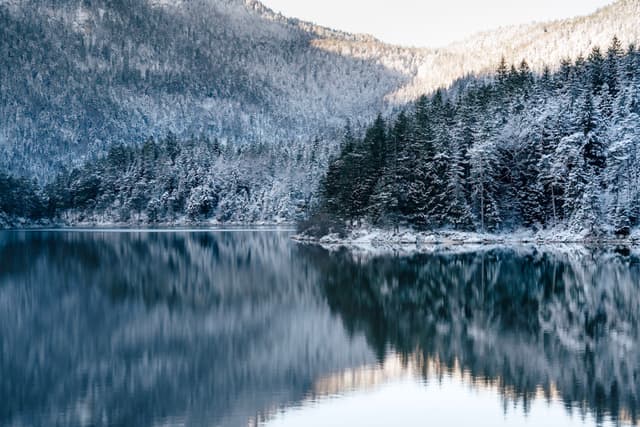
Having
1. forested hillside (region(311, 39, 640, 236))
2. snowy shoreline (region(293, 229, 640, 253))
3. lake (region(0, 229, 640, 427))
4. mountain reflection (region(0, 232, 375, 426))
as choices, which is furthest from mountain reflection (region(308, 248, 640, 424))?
forested hillside (region(311, 39, 640, 236))

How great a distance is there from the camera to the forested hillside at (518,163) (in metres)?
85.7

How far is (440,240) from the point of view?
312ft

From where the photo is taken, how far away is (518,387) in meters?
23.3

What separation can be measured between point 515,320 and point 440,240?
59.8m

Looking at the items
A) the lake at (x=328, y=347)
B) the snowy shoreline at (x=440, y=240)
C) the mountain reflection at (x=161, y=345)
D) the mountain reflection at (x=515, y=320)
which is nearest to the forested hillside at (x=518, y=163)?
the snowy shoreline at (x=440, y=240)

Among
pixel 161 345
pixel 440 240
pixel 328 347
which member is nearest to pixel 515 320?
pixel 328 347

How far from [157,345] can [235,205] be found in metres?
169

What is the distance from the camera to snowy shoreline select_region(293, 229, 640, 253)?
84.3 metres

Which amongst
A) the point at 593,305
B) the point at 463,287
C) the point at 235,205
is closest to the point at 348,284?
the point at 463,287

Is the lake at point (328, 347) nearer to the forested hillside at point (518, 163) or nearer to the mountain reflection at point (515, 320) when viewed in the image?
the mountain reflection at point (515, 320)

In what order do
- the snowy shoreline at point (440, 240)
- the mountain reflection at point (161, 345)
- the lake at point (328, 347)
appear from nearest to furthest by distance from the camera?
1. the lake at point (328, 347)
2. the mountain reflection at point (161, 345)
3. the snowy shoreline at point (440, 240)

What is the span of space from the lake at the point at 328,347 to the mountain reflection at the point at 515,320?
11cm

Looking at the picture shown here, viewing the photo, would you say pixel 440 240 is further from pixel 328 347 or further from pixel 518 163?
Result: pixel 328 347

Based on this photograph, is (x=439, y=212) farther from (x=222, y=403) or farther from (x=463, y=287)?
(x=222, y=403)
